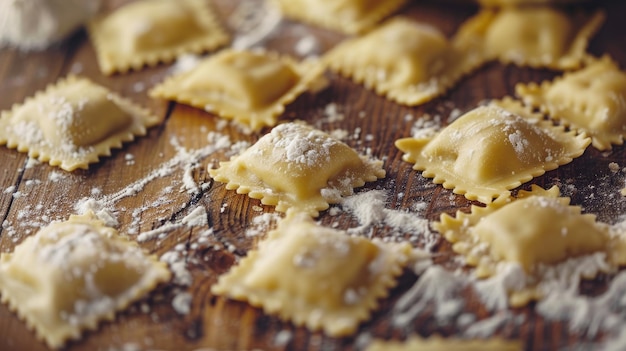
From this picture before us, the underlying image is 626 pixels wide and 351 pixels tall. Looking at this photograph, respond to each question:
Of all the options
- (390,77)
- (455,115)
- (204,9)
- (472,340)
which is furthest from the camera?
(204,9)

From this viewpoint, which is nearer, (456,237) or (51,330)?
(51,330)

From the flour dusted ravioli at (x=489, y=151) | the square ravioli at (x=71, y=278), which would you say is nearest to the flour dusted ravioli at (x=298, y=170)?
the flour dusted ravioli at (x=489, y=151)

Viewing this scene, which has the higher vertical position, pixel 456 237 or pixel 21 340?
pixel 456 237

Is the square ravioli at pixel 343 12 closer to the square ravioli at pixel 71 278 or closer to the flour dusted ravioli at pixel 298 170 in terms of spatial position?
the flour dusted ravioli at pixel 298 170

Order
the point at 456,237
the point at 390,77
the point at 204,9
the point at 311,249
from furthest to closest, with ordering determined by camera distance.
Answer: the point at 204,9
the point at 390,77
the point at 456,237
the point at 311,249

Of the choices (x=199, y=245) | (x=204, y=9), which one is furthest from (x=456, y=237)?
(x=204, y=9)

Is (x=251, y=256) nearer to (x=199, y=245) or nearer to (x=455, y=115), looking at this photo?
(x=199, y=245)

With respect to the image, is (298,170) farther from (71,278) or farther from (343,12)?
(343,12)
